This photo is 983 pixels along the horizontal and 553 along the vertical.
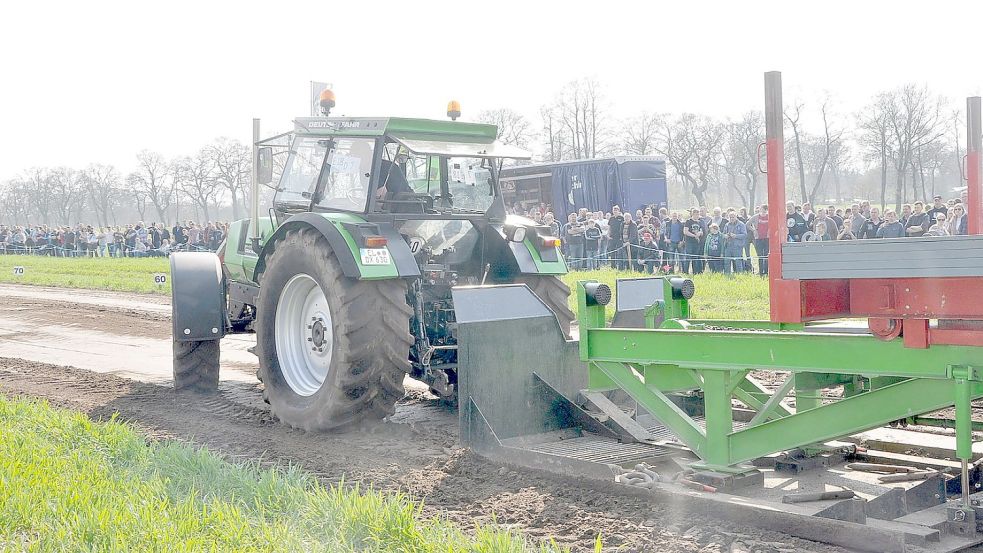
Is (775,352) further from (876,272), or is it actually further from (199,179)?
(199,179)

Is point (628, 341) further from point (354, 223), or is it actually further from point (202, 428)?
point (202, 428)

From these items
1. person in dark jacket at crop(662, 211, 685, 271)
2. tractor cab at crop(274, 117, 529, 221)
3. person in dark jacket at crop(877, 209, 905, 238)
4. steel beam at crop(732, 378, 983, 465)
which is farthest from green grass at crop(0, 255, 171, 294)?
steel beam at crop(732, 378, 983, 465)

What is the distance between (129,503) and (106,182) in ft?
226

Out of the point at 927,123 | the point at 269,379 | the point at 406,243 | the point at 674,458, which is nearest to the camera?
the point at 674,458

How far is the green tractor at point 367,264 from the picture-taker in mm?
6402

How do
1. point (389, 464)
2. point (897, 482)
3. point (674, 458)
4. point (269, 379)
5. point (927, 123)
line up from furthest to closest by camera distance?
point (927, 123)
point (269, 379)
point (389, 464)
point (674, 458)
point (897, 482)

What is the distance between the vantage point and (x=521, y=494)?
494 cm

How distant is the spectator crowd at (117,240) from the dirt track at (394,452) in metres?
20.0

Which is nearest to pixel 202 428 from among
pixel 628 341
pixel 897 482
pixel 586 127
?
pixel 628 341

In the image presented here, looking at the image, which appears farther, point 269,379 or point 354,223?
point 269,379

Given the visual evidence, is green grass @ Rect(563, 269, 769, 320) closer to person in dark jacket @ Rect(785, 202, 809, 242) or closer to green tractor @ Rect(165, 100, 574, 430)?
person in dark jacket @ Rect(785, 202, 809, 242)

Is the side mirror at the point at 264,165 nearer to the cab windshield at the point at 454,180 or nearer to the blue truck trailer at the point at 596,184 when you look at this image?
the cab windshield at the point at 454,180

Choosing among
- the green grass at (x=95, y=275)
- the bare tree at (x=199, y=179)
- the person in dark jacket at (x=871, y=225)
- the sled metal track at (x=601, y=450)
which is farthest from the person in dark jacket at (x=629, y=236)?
the bare tree at (x=199, y=179)

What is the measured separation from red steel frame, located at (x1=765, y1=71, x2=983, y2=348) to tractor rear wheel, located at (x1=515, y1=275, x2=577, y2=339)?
11.2 ft
